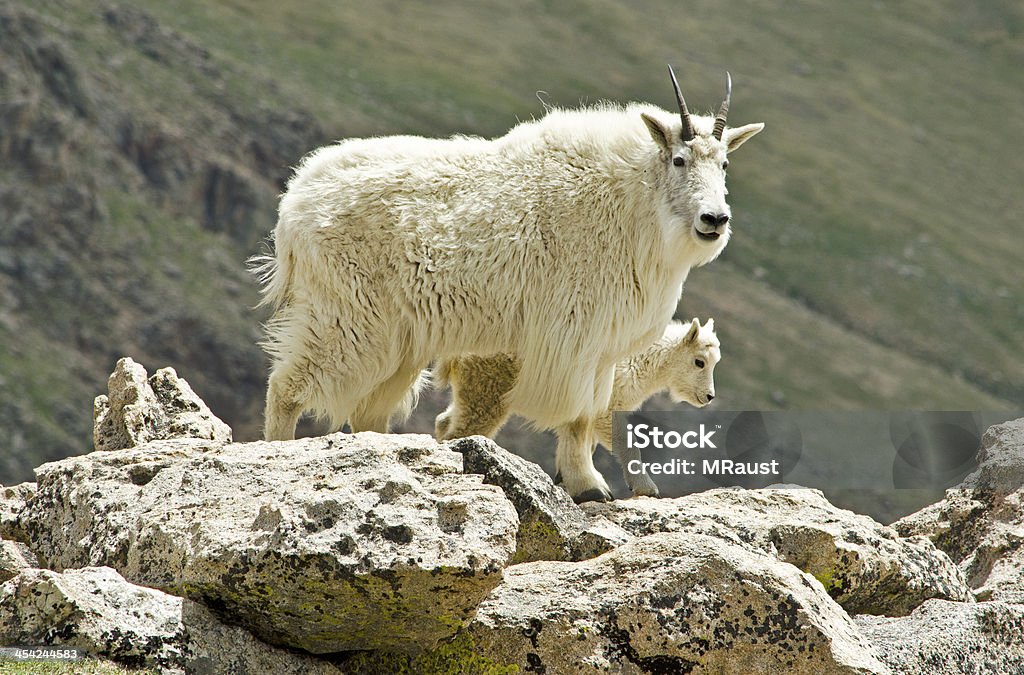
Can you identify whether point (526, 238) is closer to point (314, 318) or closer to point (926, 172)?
point (314, 318)

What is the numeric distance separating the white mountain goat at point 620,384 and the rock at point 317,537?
3.01m

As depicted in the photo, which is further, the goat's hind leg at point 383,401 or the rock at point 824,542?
the goat's hind leg at point 383,401

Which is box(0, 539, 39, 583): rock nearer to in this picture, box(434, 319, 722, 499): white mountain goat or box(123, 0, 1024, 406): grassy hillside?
box(434, 319, 722, 499): white mountain goat

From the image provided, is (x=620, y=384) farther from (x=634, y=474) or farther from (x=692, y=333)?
(x=634, y=474)

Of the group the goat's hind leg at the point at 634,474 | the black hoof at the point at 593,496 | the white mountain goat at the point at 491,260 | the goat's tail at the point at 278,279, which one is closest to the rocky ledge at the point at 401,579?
the black hoof at the point at 593,496

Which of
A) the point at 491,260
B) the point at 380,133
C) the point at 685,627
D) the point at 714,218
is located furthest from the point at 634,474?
the point at 380,133

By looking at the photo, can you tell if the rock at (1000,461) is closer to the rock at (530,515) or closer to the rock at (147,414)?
the rock at (530,515)

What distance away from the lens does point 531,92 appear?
562 ft

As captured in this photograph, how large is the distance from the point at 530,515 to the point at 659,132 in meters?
3.69

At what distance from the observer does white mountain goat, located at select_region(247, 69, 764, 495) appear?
11.1 m

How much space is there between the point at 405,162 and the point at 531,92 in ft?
533

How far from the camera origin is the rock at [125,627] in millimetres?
7262

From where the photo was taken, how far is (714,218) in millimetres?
11008

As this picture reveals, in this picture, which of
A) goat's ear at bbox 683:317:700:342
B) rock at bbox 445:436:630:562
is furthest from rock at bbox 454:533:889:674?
goat's ear at bbox 683:317:700:342
